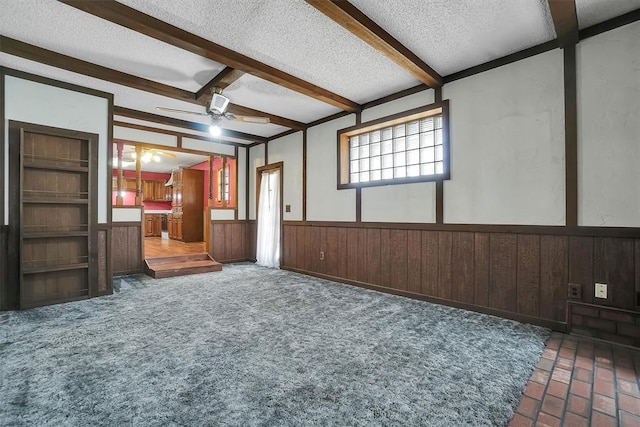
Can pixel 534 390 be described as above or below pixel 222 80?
below

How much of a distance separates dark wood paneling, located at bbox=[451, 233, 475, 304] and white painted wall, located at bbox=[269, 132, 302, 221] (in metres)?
2.83

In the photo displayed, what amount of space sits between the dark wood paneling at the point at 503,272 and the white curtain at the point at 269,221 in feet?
12.5

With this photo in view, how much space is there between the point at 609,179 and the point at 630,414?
178cm

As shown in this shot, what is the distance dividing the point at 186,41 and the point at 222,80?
78cm

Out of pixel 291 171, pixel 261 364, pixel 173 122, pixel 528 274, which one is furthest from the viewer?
pixel 291 171

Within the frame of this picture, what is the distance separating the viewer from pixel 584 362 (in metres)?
2.11

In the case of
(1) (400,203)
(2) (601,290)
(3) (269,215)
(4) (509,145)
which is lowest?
(2) (601,290)

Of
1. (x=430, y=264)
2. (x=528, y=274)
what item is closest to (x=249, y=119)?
(x=430, y=264)

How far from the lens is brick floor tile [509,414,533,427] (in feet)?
4.81

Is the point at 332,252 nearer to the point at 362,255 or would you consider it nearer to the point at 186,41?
the point at 362,255

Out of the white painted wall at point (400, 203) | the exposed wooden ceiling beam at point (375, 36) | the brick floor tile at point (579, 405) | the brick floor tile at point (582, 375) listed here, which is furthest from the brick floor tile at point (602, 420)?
the exposed wooden ceiling beam at point (375, 36)

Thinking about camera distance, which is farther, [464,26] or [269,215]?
[269,215]

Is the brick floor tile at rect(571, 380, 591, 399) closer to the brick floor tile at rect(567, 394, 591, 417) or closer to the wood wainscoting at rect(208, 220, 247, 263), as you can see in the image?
the brick floor tile at rect(567, 394, 591, 417)

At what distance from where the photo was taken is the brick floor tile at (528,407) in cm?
155
